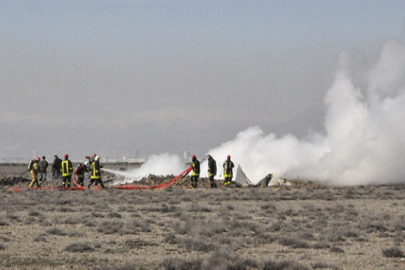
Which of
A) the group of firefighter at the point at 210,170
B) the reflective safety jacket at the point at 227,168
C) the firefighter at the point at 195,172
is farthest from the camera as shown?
the reflective safety jacket at the point at 227,168

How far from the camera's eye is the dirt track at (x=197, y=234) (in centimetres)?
1215

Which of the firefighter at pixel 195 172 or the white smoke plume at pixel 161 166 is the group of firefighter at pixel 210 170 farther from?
the white smoke plume at pixel 161 166

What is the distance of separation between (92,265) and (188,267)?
6.11 feet

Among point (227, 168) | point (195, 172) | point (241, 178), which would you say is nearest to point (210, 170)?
point (195, 172)

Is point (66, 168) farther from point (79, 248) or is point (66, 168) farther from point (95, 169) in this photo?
point (79, 248)

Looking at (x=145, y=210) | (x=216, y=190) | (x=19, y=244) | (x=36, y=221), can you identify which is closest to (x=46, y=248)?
(x=19, y=244)

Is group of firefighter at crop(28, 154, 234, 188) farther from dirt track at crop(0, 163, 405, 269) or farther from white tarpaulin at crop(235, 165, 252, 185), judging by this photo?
dirt track at crop(0, 163, 405, 269)

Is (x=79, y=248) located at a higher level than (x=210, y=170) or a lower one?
lower

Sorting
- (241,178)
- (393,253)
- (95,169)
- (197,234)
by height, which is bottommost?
(393,253)

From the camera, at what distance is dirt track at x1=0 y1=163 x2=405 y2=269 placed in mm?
12148

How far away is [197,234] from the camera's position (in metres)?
15.6

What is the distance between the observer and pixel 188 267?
11016mm

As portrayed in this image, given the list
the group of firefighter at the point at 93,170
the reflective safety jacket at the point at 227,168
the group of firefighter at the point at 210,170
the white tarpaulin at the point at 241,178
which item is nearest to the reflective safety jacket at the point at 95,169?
the group of firefighter at the point at 93,170

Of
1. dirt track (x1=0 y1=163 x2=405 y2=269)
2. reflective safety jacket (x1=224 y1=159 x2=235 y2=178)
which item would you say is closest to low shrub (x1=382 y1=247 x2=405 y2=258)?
dirt track (x1=0 y1=163 x2=405 y2=269)
